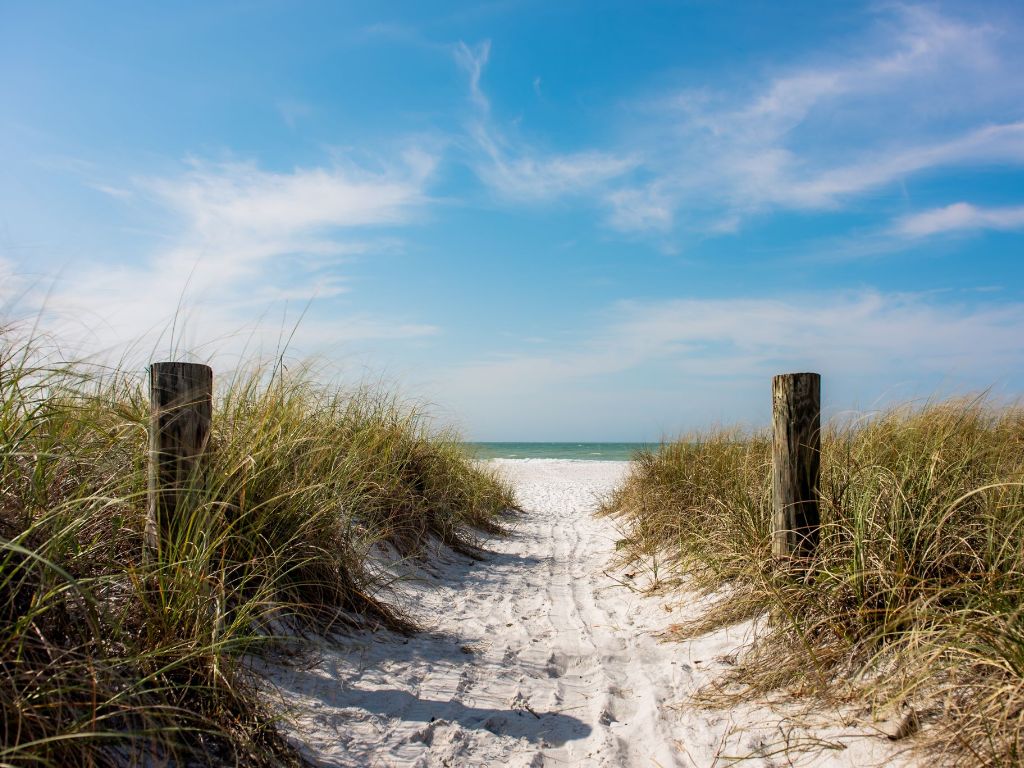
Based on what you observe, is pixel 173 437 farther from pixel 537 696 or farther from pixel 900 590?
pixel 900 590

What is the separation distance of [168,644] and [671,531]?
17.3 ft

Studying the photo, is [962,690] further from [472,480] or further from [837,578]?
[472,480]

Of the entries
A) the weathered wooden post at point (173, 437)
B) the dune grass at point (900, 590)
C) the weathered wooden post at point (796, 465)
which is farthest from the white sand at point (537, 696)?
the weathered wooden post at point (173, 437)

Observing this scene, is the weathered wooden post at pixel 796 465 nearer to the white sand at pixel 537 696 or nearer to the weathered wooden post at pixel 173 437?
the white sand at pixel 537 696

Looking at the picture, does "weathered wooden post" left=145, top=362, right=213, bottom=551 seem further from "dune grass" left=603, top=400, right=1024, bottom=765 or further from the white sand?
"dune grass" left=603, top=400, right=1024, bottom=765

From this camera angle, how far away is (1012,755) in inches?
79.2

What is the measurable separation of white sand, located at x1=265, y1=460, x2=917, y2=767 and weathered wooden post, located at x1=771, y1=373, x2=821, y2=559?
2.40 ft

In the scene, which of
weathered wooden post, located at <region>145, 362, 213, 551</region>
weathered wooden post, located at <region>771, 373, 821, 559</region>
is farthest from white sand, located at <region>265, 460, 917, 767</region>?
weathered wooden post, located at <region>145, 362, 213, 551</region>

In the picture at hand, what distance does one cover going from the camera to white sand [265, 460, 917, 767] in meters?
2.81

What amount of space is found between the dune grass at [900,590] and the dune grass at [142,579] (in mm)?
2351

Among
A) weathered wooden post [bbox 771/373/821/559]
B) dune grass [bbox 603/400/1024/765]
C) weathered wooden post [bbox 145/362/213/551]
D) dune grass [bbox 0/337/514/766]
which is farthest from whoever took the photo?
weathered wooden post [bbox 771/373/821/559]

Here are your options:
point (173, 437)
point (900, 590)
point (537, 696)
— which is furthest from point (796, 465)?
point (173, 437)

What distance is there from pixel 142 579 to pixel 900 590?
333 cm

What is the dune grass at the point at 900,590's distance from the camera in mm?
2340
